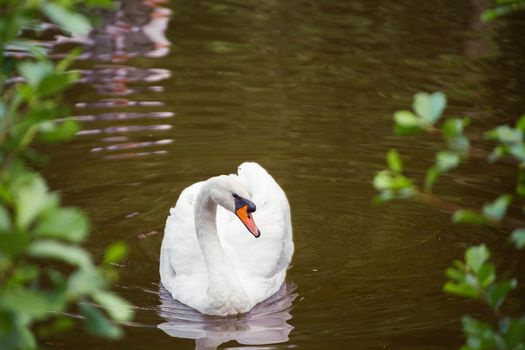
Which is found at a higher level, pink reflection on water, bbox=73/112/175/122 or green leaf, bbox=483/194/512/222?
Answer: green leaf, bbox=483/194/512/222

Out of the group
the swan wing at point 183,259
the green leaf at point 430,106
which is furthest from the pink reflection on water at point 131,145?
the green leaf at point 430,106

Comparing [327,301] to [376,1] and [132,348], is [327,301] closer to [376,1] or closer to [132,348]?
[132,348]

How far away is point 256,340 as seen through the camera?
21.2 ft

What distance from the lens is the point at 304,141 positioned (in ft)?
33.1

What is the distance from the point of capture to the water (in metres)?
6.76

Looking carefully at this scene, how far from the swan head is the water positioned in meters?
0.78

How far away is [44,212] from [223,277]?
4805 mm

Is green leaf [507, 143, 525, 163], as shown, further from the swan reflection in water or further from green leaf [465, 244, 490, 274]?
the swan reflection in water

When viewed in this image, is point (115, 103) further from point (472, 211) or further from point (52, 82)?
point (52, 82)

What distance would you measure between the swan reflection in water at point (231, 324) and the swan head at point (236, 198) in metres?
0.70

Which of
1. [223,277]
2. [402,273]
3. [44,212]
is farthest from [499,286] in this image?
[402,273]

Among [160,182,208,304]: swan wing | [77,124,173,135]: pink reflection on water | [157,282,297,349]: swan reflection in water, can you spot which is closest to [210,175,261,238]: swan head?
[160,182,208,304]: swan wing

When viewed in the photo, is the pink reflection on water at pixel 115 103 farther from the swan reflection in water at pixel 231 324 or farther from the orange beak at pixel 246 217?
the orange beak at pixel 246 217

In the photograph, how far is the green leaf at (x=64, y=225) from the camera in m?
1.89
